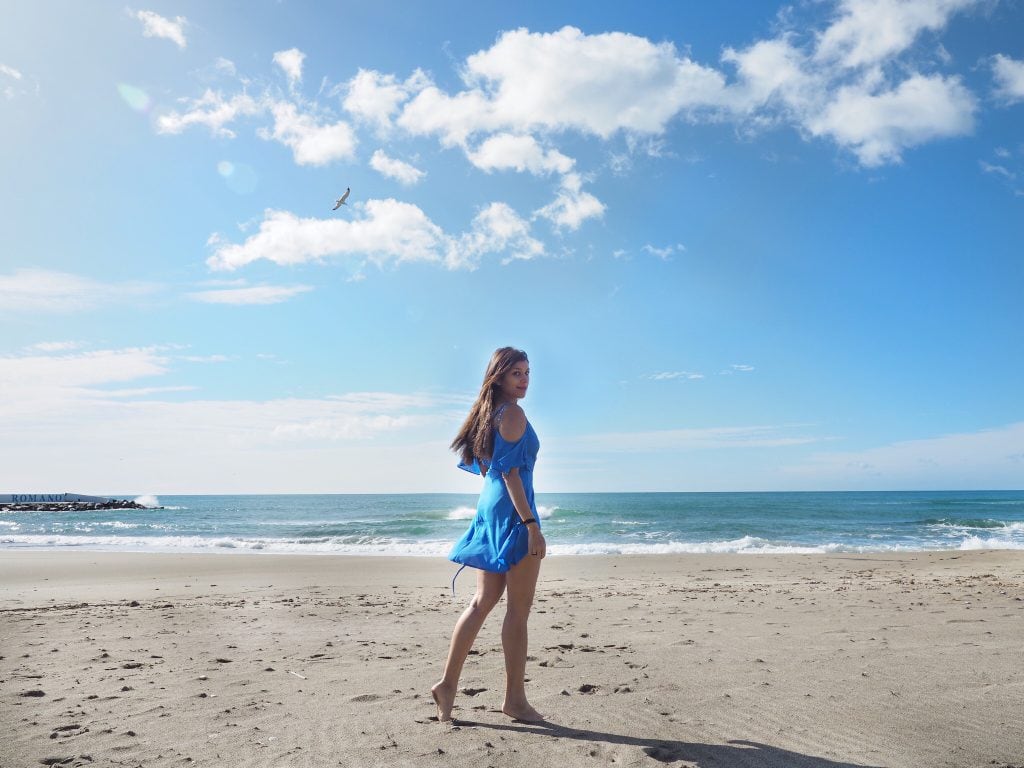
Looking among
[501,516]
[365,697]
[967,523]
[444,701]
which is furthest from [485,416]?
[967,523]

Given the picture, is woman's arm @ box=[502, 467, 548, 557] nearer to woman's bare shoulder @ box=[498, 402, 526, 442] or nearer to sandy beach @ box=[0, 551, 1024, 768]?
woman's bare shoulder @ box=[498, 402, 526, 442]

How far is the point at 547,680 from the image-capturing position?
441cm

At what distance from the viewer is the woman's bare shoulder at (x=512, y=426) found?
3.51 meters

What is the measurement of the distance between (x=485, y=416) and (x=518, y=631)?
113 cm

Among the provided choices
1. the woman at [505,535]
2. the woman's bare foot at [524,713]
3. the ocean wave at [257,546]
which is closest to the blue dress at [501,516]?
the woman at [505,535]

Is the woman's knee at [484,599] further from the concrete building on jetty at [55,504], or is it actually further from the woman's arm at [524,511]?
the concrete building on jetty at [55,504]

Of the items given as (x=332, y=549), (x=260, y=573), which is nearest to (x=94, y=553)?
(x=332, y=549)

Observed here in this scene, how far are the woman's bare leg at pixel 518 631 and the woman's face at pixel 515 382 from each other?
0.85 meters

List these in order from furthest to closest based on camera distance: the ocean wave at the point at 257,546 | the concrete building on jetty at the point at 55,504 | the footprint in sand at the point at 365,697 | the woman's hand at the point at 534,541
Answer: the concrete building on jetty at the point at 55,504 → the ocean wave at the point at 257,546 → the footprint in sand at the point at 365,697 → the woman's hand at the point at 534,541

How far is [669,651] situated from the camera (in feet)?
17.2

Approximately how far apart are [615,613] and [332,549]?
1601cm

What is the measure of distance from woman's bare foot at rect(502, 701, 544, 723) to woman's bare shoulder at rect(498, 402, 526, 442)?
55.2 inches

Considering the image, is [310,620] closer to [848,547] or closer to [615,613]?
[615,613]

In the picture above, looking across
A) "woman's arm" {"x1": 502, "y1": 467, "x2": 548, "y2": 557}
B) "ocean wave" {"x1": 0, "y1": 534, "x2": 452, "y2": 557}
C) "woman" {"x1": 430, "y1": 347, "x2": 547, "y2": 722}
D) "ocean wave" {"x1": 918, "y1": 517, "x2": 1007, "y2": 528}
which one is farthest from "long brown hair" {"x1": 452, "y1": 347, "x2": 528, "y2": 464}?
"ocean wave" {"x1": 918, "y1": 517, "x2": 1007, "y2": 528}
